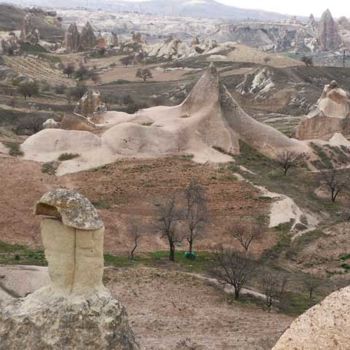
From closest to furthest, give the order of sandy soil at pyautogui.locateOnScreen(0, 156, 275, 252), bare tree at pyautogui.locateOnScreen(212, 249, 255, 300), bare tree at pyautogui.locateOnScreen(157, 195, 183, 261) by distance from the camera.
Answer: bare tree at pyautogui.locateOnScreen(212, 249, 255, 300)
bare tree at pyautogui.locateOnScreen(157, 195, 183, 261)
sandy soil at pyautogui.locateOnScreen(0, 156, 275, 252)

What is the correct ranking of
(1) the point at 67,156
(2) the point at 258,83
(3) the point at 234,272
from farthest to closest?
(2) the point at 258,83 < (1) the point at 67,156 < (3) the point at 234,272

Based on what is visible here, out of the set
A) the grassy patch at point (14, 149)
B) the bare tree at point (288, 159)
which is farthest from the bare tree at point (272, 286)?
the grassy patch at point (14, 149)

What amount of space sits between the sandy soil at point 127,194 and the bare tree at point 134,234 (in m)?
0.24

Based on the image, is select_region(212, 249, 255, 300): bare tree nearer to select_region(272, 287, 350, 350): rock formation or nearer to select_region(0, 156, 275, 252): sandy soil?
select_region(0, 156, 275, 252): sandy soil

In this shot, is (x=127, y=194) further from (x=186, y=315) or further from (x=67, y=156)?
(x=186, y=315)

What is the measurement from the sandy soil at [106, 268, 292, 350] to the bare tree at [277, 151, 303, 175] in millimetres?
17758

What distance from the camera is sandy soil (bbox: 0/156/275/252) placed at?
27438mm

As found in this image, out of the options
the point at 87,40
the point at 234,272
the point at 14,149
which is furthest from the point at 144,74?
the point at 234,272

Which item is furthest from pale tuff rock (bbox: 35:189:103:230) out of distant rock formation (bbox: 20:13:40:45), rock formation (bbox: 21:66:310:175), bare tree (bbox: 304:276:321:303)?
distant rock formation (bbox: 20:13:40:45)

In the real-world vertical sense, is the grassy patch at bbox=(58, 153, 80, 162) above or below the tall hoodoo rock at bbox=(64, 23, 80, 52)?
above

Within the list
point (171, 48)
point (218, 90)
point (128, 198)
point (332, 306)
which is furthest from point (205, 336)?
point (171, 48)

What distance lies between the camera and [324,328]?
7809 millimetres

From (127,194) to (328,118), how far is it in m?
20.9

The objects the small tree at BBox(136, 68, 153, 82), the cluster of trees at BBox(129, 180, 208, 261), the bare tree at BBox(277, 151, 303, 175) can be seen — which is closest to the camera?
the cluster of trees at BBox(129, 180, 208, 261)
